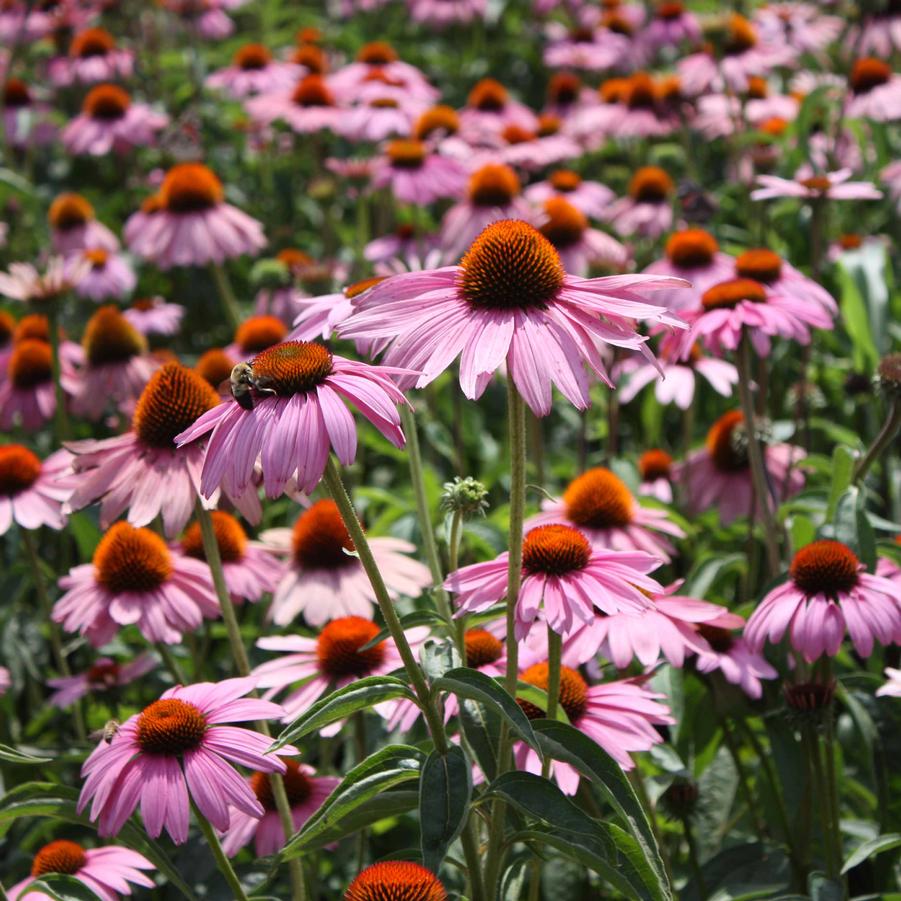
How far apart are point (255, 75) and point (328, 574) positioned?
325 cm

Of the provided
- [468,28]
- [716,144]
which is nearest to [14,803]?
[716,144]

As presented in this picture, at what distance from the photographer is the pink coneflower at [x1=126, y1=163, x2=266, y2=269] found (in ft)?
11.1

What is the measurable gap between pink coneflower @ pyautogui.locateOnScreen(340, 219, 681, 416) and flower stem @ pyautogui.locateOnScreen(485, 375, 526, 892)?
6 cm

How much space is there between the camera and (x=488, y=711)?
1.61 m

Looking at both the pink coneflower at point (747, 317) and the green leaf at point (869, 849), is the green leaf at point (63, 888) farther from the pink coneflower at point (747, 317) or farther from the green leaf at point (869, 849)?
the pink coneflower at point (747, 317)

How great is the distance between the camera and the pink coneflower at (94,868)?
1.69 m

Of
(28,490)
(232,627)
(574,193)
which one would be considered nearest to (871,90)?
(574,193)

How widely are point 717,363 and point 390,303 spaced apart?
1.49 m

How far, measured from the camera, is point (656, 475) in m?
2.88

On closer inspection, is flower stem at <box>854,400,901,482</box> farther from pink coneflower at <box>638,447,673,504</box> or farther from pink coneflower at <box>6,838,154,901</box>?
pink coneflower at <box>6,838,154,901</box>

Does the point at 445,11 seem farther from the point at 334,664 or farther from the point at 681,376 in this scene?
the point at 334,664

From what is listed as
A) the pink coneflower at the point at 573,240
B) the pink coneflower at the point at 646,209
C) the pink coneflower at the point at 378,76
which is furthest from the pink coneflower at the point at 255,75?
the pink coneflower at the point at 573,240

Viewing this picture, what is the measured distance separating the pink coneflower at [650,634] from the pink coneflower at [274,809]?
0.42m

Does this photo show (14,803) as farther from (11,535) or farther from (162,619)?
(11,535)
